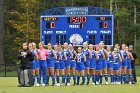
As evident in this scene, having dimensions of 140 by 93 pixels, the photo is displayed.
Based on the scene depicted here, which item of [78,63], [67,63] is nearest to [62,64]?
[67,63]

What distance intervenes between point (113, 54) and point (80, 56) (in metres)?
1.73

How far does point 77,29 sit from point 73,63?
862 centimetres

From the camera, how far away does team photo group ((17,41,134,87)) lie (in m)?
26.1

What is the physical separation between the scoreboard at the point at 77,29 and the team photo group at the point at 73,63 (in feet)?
21.9

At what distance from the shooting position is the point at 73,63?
27047 millimetres

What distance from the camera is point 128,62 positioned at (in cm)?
2833

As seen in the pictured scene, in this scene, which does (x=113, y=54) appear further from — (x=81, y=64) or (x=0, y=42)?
(x=0, y=42)

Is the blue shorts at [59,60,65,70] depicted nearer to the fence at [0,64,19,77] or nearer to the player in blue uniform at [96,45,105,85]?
the player in blue uniform at [96,45,105,85]

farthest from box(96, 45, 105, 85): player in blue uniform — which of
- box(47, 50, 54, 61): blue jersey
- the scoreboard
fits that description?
the scoreboard

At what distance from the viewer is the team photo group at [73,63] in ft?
85.6

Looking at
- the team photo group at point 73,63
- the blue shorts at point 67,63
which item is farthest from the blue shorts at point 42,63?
the blue shorts at point 67,63

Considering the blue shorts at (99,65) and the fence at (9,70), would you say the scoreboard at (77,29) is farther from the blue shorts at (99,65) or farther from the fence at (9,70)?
the fence at (9,70)

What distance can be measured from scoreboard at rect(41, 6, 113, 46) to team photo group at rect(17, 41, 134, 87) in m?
6.67

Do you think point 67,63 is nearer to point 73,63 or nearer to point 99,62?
Answer: point 73,63
